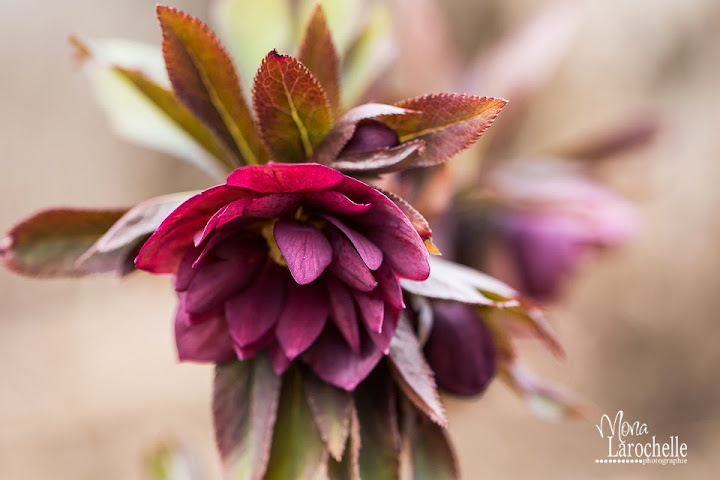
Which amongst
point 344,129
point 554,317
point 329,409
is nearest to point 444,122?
point 344,129

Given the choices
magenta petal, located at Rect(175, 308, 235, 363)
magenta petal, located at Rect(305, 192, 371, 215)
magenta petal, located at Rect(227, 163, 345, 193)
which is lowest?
magenta petal, located at Rect(175, 308, 235, 363)

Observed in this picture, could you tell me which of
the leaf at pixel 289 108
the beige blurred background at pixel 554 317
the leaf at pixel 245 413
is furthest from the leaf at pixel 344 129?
the beige blurred background at pixel 554 317

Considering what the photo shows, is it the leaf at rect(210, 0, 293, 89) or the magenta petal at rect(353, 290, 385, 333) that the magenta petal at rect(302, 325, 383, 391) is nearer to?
the magenta petal at rect(353, 290, 385, 333)

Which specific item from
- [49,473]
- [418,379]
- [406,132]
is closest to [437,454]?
[418,379]

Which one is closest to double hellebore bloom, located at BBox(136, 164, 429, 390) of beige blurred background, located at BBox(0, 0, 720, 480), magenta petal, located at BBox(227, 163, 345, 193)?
magenta petal, located at BBox(227, 163, 345, 193)

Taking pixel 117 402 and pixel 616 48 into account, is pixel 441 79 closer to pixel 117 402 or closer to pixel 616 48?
pixel 616 48

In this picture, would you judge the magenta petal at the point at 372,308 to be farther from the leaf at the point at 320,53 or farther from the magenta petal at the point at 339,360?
the leaf at the point at 320,53
